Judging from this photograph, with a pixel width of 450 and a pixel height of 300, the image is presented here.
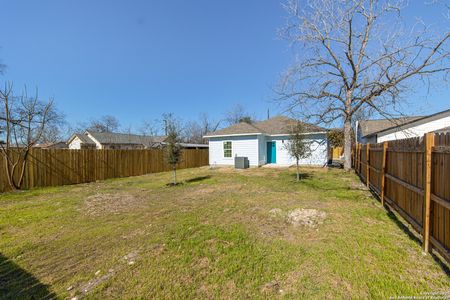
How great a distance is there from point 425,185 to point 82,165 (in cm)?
1426

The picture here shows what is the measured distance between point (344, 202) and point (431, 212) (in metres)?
2.96

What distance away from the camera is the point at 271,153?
1802 cm

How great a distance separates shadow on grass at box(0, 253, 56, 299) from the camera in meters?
2.44

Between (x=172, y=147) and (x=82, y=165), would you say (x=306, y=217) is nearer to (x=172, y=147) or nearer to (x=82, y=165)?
(x=172, y=147)

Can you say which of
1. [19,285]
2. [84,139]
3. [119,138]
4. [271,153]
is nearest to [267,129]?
[271,153]

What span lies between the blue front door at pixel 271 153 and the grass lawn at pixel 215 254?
39.2 ft

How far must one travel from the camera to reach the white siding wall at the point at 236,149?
16.9 metres

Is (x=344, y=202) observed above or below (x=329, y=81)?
below

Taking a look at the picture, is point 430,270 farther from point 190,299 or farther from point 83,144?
point 83,144

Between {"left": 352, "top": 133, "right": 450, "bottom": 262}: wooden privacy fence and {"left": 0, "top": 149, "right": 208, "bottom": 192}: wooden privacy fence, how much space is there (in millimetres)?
13948

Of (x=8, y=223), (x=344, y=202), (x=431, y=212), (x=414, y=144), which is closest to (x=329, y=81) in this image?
(x=344, y=202)

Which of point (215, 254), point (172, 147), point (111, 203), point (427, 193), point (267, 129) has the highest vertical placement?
point (267, 129)

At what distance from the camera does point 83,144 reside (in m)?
32.0

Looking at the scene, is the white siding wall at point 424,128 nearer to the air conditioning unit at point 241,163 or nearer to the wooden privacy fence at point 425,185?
the air conditioning unit at point 241,163
